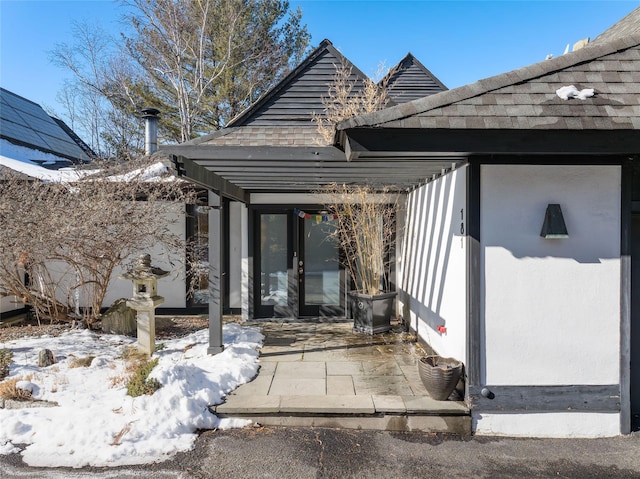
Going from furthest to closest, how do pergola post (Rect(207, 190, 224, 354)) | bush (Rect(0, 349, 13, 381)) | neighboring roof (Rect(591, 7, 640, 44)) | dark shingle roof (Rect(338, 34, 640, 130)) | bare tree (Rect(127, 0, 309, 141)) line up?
bare tree (Rect(127, 0, 309, 141)) → pergola post (Rect(207, 190, 224, 354)) → neighboring roof (Rect(591, 7, 640, 44)) → bush (Rect(0, 349, 13, 381)) → dark shingle roof (Rect(338, 34, 640, 130))

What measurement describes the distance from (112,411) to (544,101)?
4.24 meters

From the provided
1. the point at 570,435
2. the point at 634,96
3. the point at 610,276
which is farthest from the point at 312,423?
the point at 634,96

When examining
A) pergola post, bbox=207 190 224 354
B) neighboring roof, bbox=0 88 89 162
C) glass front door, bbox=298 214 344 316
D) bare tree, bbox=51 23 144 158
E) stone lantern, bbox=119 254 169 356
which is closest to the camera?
pergola post, bbox=207 190 224 354

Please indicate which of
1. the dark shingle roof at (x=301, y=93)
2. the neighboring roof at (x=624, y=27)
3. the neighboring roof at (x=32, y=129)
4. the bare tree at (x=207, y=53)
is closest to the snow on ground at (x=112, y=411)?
the dark shingle roof at (x=301, y=93)

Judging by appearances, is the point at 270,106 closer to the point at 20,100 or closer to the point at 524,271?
the point at 524,271

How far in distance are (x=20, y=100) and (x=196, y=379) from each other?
1136cm

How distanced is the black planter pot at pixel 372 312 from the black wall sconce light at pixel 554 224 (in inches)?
114

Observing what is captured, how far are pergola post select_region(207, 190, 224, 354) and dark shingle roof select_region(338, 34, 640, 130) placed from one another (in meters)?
2.27

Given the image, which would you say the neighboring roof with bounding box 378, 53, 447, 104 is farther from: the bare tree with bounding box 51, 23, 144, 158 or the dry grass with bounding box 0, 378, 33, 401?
the bare tree with bounding box 51, 23, 144, 158

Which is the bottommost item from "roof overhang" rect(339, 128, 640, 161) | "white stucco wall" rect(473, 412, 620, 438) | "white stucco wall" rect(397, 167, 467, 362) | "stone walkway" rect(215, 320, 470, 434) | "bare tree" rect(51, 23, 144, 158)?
"white stucco wall" rect(473, 412, 620, 438)

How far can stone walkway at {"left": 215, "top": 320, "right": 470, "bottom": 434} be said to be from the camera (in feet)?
11.0

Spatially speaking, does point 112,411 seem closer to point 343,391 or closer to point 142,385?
point 142,385

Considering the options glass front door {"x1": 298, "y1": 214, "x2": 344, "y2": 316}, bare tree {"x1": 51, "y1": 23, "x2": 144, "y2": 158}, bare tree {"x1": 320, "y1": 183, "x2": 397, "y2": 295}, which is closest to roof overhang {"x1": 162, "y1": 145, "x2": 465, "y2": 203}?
bare tree {"x1": 320, "y1": 183, "x2": 397, "y2": 295}

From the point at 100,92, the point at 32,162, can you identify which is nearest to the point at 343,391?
the point at 32,162
